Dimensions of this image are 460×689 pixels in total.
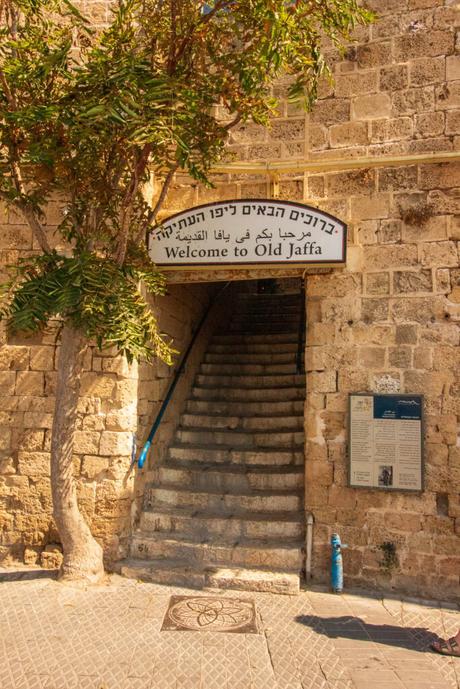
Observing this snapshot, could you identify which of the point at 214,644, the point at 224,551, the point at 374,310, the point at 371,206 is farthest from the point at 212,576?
the point at 371,206

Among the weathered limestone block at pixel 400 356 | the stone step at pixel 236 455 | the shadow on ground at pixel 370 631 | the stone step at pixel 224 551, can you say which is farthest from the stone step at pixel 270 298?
the shadow on ground at pixel 370 631

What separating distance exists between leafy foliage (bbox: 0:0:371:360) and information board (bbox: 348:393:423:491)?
6.70 ft

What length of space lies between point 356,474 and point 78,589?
2.65 meters

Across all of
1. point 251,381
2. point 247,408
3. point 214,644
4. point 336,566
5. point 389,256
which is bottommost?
point 214,644

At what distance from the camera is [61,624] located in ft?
12.2

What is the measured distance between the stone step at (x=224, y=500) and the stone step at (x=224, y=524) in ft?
0.24

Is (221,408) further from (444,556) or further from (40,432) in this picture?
(444,556)

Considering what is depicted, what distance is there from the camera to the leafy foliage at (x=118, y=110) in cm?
356

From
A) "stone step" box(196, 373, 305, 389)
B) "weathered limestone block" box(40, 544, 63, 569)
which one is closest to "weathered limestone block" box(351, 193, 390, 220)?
"stone step" box(196, 373, 305, 389)

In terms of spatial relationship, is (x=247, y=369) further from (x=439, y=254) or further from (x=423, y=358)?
(x=439, y=254)

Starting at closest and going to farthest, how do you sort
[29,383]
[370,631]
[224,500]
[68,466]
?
[370,631]
[68,466]
[29,383]
[224,500]

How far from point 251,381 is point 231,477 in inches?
73.2

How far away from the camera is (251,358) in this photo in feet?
24.8

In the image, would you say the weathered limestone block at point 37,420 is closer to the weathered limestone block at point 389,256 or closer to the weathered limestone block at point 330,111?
the weathered limestone block at point 389,256
